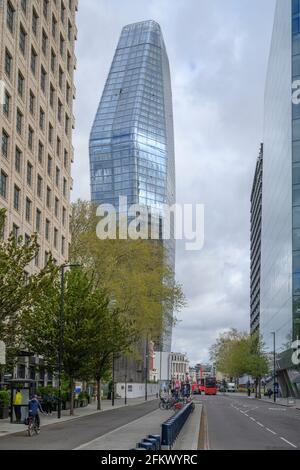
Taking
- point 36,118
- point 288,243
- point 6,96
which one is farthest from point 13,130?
point 288,243

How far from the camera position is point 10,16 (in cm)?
5038

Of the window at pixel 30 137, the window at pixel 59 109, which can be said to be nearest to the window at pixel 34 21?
the window at pixel 30 137

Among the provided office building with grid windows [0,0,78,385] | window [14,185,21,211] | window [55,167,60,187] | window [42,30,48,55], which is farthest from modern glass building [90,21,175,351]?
window [14,185,21,211]

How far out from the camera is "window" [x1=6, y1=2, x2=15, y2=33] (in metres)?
49.2

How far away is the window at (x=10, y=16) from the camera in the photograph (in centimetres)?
4925

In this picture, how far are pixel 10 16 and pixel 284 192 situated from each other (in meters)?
53.1

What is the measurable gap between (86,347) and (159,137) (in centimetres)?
14521

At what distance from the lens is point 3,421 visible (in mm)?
36844

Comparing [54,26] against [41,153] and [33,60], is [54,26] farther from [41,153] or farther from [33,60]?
[41,153]

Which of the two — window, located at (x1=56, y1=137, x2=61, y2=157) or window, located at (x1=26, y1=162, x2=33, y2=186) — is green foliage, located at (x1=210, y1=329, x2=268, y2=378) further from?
window, located at (x1=26, y1=162, x2=33, y2=186)

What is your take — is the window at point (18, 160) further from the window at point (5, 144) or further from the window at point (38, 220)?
the window at point (38, 220)

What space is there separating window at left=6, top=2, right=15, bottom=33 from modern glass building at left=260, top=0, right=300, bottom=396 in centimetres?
4470

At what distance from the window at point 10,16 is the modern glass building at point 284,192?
4470 cm

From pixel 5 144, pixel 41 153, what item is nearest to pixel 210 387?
pixel 41 153
